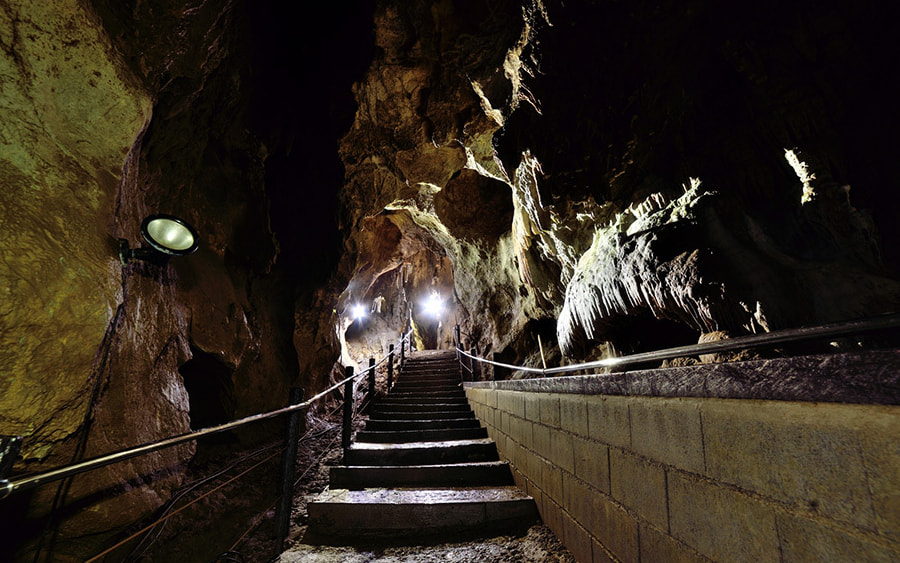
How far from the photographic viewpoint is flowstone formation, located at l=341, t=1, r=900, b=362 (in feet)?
12.2

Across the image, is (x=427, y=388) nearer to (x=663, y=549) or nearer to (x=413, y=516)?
(x=413, y=516)

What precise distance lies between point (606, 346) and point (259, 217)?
7209 mm

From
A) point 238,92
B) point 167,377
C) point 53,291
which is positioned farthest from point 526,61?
point 167,377

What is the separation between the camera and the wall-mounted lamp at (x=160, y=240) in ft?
9.73

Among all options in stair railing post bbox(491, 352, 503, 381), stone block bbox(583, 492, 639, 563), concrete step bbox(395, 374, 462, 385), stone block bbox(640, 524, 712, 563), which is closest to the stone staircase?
stone block bbox(583, 492, 639, 563)

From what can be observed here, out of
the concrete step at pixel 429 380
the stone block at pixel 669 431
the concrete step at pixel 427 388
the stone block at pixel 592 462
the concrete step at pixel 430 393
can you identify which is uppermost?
the stone block at pixel 669 431

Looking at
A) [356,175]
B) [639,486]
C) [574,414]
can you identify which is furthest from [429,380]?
[639,486]

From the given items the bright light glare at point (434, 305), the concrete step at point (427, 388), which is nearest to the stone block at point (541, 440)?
the concrete step at point (427, 388)

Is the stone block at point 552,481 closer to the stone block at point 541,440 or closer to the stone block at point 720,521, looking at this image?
the stone block at point 541,440

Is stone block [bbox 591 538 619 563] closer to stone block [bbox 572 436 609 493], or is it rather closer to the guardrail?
stone block [bbox 572 436 609 493]

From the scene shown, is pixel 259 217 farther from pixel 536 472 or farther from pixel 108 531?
pixel 536 472

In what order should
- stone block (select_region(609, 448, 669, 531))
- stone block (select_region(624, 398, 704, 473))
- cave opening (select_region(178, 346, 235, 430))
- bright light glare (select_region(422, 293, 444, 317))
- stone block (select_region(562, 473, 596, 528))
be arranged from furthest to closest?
bright light glare (select_region(422, 293, 444, 317)) < cave opening (select_region(178, 346, 235, 430)) < stone block (select_region(562, 473, 596, 528)) < stone block (select_region(609, 448, 669, 531)) < stone block (select_region(624, 398, 704, 473))

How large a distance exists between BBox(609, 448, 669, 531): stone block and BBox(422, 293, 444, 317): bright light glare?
56.0 ft

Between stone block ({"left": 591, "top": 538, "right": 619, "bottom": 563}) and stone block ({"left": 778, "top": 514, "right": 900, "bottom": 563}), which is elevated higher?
stone block ({"left": 778, "top": 514, "right": 900, "bottom": 563})
